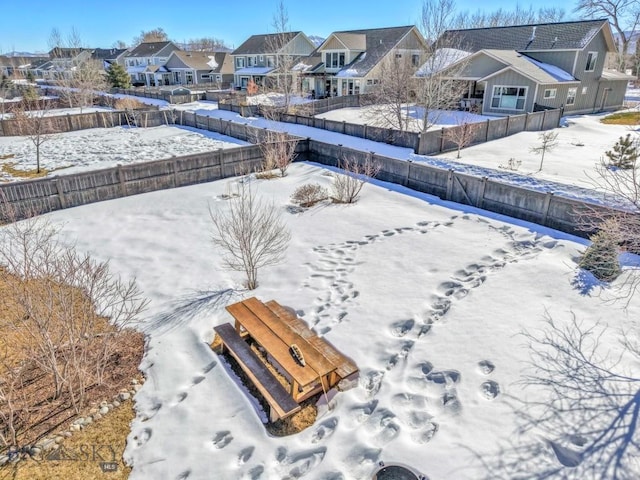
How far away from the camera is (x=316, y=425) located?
4617mm

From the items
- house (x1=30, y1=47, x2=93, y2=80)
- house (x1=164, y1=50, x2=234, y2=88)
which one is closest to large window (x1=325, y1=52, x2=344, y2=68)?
house (x1=164, y1=50, x2=234, y2=88)

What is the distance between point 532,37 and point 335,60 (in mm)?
15690

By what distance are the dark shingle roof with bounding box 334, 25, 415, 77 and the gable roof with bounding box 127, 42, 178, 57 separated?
32950mm

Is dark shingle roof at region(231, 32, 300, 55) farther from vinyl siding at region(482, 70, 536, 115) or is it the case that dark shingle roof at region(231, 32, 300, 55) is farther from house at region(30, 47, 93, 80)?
vinyl siding at region(482, 70, 536, 115)

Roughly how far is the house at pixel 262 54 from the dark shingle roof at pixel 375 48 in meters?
7.74

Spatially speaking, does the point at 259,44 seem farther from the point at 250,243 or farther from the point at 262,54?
the point at 250,243

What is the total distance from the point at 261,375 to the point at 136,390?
66.9 inches

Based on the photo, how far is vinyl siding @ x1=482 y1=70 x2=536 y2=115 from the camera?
23.2 m

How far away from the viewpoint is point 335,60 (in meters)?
35.5

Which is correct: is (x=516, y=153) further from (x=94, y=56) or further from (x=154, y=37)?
(x=154, y=37)

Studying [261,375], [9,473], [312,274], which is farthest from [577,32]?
[9,473]

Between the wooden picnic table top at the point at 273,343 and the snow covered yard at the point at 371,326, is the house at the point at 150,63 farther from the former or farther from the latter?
the wooden picnic table top at the point at 273,343

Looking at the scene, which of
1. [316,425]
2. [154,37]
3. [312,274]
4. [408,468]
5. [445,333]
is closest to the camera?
[408,468]

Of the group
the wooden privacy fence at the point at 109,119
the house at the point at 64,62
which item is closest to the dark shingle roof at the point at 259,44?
the house at the point at 64,62
